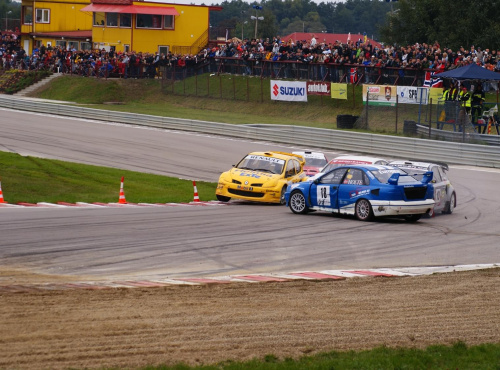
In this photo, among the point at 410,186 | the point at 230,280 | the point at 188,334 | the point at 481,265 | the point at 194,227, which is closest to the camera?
the point at 188,334

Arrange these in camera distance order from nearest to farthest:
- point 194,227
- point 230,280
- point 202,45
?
1. point 230,280
2. point 194,227
3. point 202,45

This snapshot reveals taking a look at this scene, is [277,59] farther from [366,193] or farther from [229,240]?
[229,240]

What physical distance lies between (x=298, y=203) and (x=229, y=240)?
4.53 meters

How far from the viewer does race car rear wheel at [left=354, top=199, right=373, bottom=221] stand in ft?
57.5

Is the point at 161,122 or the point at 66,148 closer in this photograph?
the point at 66,148

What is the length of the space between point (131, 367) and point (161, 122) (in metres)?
33.7

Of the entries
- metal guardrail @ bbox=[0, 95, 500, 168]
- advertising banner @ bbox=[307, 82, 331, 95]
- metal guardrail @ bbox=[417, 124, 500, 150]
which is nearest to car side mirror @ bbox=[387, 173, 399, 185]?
metal guardrail @ bbox=[0, 95, 500, 168]

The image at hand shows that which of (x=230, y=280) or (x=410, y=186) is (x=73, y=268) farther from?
(x=410, y=186)

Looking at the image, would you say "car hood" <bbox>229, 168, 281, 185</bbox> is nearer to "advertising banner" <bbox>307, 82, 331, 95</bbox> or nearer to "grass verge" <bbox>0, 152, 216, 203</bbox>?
"grass verge" <bbox>0, 152, 216, 203</bbox>

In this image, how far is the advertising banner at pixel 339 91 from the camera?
42.1 metres

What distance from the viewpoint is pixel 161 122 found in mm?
40156

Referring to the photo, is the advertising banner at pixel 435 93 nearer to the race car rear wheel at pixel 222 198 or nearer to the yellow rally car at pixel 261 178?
the yellow rally car at pixel 261 178

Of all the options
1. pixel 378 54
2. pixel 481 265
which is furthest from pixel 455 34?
pixel 481 265

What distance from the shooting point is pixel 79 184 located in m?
22.6
